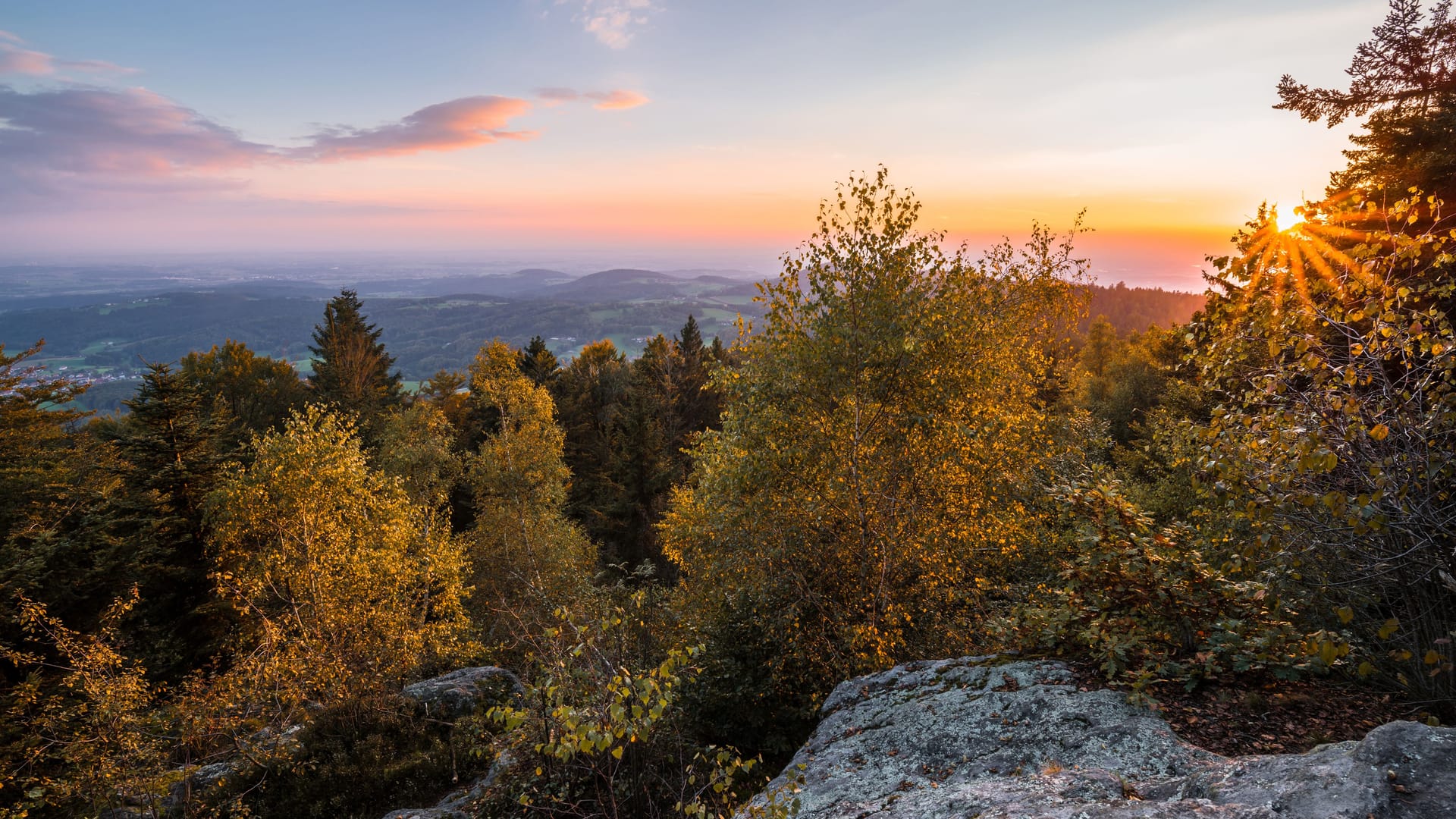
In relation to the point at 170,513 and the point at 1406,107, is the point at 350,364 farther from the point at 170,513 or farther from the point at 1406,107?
the point at 1406,107

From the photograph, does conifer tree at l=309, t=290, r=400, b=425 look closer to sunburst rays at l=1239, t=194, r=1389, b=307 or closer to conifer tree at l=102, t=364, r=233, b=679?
conifer tree at l=102, t=364, r=233, b=679

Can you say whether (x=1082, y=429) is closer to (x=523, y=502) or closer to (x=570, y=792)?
(x=570, y=792)

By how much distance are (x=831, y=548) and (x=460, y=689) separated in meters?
14.2

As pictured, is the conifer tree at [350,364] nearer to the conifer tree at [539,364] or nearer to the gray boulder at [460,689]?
the conifer tree at [539,364]

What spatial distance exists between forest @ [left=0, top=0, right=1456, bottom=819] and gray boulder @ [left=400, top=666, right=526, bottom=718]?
0.65 m

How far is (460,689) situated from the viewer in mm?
18234

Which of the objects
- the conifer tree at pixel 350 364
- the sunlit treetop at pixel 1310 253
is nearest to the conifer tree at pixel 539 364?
the conifer tree at pixel 350 364

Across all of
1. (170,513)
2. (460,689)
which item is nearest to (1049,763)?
(460,689)

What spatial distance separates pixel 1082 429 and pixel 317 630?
90.0 ft

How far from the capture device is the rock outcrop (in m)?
3.39

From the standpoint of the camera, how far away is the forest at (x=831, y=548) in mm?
4973

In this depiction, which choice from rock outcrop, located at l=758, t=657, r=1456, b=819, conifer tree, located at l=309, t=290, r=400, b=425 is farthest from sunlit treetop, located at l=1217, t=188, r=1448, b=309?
conifer tree, located at l=309, t=290, r=400, b=425

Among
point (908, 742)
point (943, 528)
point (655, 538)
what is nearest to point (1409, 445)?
point (908, 742)

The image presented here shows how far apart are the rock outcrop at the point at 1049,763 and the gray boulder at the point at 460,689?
13.5 meters
